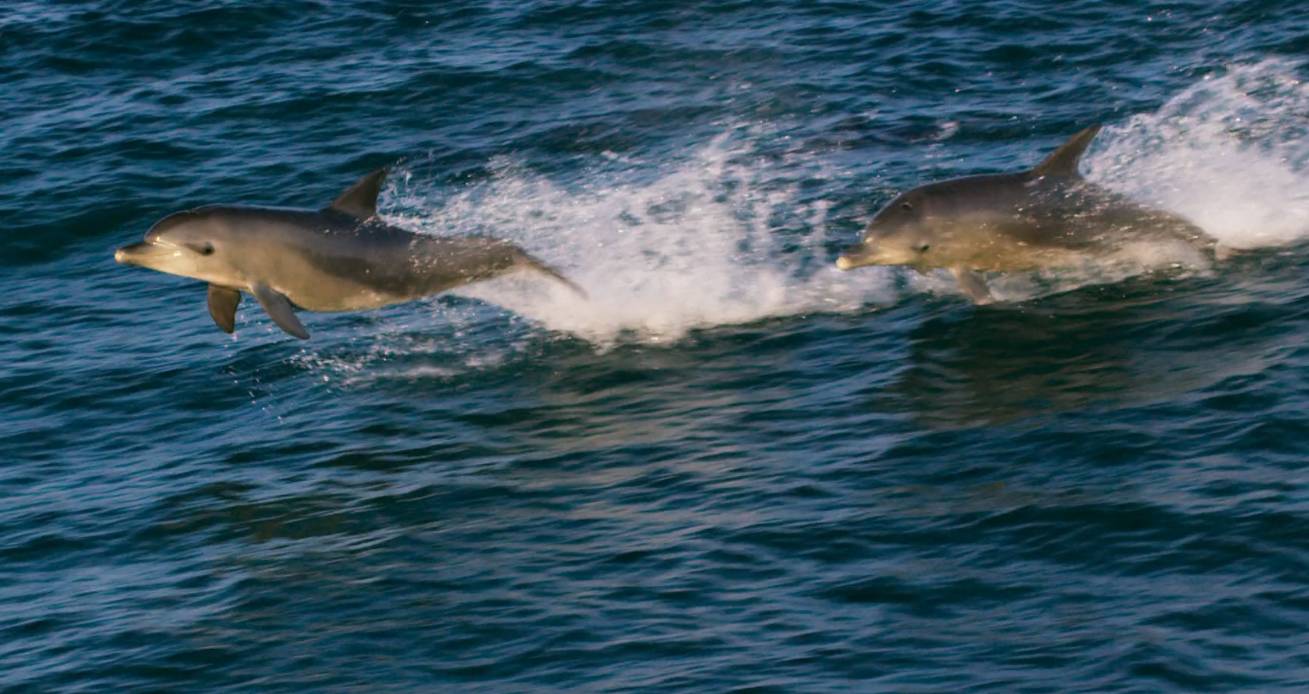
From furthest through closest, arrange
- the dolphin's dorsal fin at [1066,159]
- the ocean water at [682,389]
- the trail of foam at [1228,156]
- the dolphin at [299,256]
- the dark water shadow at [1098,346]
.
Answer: the trail of foam at [1228,156] < the dolphin's dorsal fin at [1066,159] < the dolphin at [299,256] < the dark water shadow at [1098,346] < the ocean water at [682,389]

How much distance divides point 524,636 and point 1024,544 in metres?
2.79

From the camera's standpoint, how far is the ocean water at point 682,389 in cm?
1141

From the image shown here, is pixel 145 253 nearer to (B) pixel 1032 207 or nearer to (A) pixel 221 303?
(A) pixel 221 303

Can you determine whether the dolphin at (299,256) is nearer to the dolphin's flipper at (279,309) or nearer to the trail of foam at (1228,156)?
the dolphin's flipper at (279,309)

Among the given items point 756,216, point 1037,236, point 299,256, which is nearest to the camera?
point 299,256

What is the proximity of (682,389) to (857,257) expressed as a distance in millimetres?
1644

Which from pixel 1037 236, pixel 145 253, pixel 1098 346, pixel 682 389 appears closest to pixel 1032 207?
pixel 1037 236

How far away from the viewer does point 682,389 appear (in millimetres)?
16094

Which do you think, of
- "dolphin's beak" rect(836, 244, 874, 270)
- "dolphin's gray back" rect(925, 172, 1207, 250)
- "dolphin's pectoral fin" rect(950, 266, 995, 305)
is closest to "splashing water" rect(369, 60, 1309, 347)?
"dolphin's gray back" rect(925, 172, 1207, 250)

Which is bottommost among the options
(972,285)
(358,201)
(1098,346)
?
(1098,346)

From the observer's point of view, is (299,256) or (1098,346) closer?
(299,256)

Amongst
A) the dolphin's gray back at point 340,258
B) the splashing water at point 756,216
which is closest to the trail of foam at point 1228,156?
the splashing water at point 756,216

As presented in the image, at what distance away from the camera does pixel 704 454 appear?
1441 centimetres

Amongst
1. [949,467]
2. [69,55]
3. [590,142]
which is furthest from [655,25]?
[949,467]
